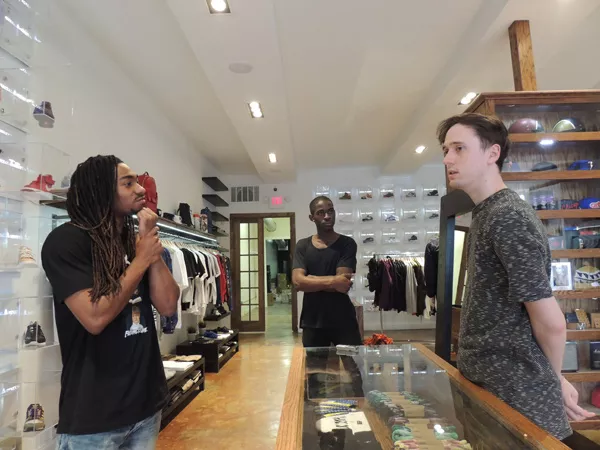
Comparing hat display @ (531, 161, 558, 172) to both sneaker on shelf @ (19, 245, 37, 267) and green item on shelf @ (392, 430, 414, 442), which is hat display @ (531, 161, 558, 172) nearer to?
green item on shelf @ (392, 430, 414, 442)

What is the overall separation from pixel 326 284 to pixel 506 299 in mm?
1149

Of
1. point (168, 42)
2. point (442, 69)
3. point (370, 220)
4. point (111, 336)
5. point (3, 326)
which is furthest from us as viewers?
point (370, 220)

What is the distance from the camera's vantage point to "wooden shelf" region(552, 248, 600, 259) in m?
2.38

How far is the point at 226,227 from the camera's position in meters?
7.88

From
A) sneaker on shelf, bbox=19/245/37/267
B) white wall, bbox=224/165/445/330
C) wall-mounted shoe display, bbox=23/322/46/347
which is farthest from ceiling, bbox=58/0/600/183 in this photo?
white wall, bbox=224/165/445/330

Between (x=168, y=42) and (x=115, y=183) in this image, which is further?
(x=168, y=42)

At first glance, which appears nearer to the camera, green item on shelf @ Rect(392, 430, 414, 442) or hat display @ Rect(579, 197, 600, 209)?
green item on shelf @ Rect(392, 430, 414, 442)

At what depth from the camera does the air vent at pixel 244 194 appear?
7.96m

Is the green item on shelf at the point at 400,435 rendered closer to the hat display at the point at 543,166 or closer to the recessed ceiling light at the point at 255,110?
the hat display at the point at 543,166

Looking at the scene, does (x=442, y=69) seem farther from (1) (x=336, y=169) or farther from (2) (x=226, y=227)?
(2) (x=226, y=227)

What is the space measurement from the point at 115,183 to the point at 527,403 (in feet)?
4.30

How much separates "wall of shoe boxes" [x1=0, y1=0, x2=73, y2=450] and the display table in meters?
1.51

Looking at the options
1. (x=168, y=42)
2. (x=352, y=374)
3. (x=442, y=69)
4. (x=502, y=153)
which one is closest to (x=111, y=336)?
(x=352, y=374)

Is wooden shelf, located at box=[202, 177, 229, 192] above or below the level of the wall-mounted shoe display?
above
